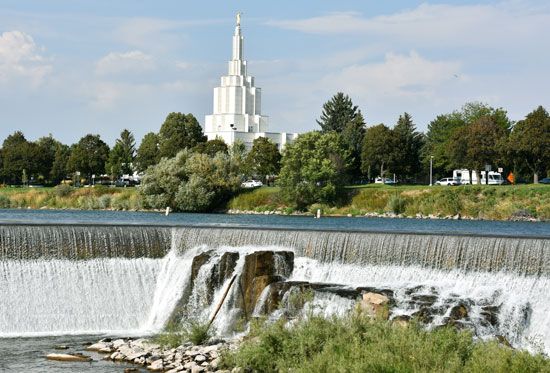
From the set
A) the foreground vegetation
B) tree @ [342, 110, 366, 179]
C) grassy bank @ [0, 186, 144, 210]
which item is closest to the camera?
the foreground vegetation

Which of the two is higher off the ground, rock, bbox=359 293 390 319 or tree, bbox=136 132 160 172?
tree, bbox=136 132 160 172

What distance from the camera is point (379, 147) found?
86562mm

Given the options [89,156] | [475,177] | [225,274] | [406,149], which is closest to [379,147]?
[406,149]

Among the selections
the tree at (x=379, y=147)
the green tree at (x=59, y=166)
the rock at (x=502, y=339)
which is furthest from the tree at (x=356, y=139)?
the rock at (x=502, y=339)

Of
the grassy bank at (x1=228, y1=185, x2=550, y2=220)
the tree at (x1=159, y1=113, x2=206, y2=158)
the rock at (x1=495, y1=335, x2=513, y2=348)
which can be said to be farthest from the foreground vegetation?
the tree at (x1=159, y1=113, x2=206, y2=158)

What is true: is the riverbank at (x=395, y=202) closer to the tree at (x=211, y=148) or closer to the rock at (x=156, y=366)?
the tree at (x=211, y=148)

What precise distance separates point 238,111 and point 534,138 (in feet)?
168

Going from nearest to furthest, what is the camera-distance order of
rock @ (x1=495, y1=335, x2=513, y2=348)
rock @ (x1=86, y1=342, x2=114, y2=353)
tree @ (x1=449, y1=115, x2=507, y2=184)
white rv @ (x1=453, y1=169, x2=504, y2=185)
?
rock @ (x1=495, y1=335, x2=513, y2=348) → rock @ (x1=86, y1=342, x2=114, y2=353) → tree @ (x1=449, y1=115, x2=507, y2=184) → white rv @ (x1=453, y1=169, x2=504, y2=185)

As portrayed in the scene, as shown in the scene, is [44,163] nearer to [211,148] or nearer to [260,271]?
[211,148]

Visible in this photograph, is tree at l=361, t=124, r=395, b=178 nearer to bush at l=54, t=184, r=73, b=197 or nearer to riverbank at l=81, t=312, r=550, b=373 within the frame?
bush at l=54, t=184, r=73, b=197

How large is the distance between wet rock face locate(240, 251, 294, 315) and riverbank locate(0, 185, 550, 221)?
Result: 36.4 m

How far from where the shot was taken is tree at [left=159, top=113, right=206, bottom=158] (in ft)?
311

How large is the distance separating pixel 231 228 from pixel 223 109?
291 feet

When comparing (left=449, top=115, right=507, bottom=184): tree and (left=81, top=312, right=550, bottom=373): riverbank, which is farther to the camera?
(left=449, top=115, right=507, bottom=184): tree
